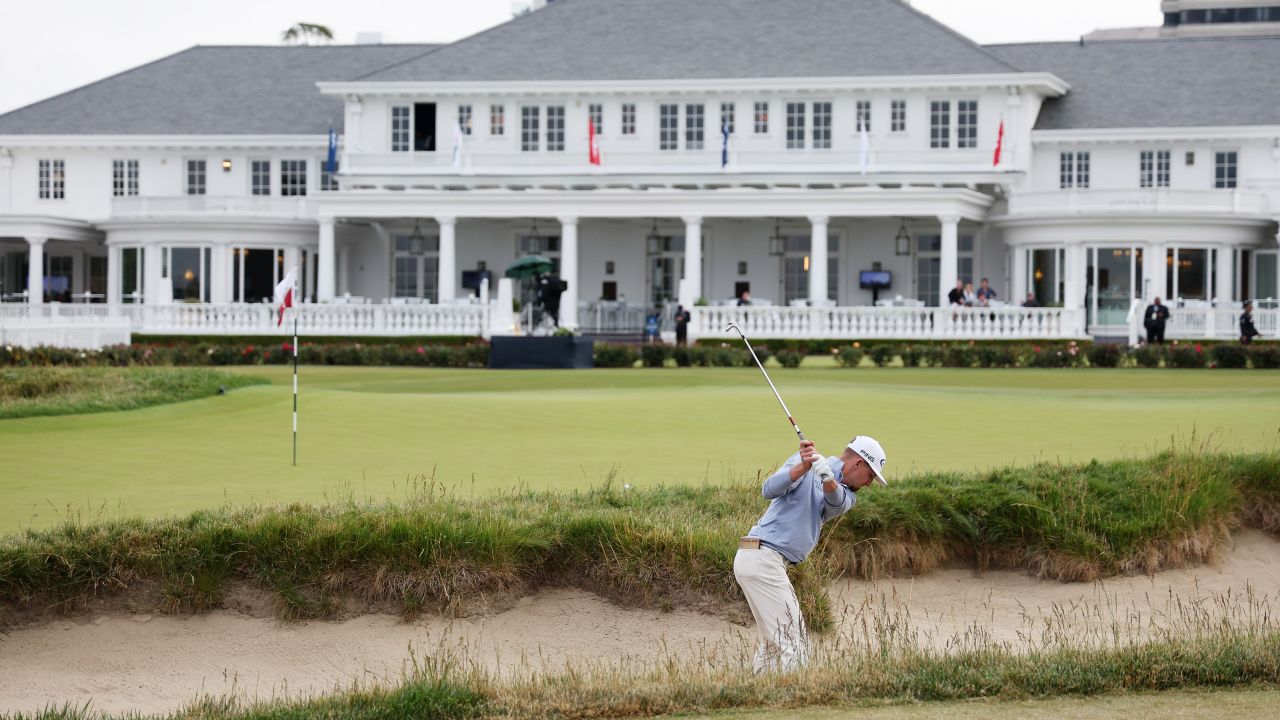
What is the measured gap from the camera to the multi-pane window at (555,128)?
2044 inches

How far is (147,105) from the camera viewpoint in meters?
56.5

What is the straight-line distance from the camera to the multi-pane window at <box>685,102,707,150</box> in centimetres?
5119

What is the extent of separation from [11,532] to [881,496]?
Answer: 251 inches

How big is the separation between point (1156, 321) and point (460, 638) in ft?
107

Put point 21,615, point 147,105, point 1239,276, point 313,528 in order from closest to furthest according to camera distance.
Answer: point 21,615 < point 313,528 < point 1239,276 < point 147,105

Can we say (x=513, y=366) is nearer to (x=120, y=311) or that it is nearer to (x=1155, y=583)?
(x=120, y=311)

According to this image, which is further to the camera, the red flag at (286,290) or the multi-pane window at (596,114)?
the multi-pane window at (596,114)

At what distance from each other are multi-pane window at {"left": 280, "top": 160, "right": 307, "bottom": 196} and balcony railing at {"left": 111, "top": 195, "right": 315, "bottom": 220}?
2958mm

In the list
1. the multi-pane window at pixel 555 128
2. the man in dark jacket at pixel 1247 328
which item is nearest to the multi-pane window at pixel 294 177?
the multi-pane window at pixel 555 128

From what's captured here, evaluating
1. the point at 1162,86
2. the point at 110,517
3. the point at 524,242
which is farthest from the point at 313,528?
the point at 1162,86

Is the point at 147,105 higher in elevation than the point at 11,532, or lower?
higher

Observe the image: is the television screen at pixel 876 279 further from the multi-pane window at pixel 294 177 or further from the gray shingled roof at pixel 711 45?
the multi-pane window at pixel 294 177

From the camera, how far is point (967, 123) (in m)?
49.7

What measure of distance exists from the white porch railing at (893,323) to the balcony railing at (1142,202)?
573 cm
